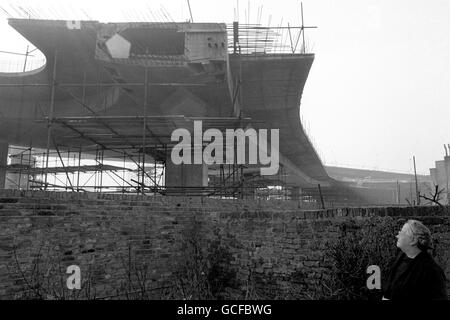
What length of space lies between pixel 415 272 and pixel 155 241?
4.93 m

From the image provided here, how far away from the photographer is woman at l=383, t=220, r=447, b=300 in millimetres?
2982

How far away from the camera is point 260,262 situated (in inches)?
257

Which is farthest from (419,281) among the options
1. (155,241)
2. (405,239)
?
(155,241)

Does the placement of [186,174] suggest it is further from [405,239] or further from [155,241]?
[405,239]

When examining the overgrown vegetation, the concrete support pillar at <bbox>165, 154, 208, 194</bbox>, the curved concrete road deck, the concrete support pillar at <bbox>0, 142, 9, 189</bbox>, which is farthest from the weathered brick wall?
the concrete support pillar at <bbox>0, 142, 9, 189</bbox>

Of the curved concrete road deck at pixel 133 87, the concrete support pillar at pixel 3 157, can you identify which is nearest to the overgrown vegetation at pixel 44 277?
the curved concrete road deck at pixel 133 87

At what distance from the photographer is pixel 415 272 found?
3072 mm

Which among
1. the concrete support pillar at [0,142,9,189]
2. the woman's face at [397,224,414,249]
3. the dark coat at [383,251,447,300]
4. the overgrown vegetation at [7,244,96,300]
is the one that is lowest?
the overgrown vegetation at [7,244,96,300]

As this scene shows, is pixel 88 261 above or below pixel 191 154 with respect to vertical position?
below

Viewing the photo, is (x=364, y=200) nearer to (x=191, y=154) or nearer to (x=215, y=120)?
(x=191, y=154)

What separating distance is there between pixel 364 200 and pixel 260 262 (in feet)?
161

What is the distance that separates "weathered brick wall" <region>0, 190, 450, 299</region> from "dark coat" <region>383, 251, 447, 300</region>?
2157 mm

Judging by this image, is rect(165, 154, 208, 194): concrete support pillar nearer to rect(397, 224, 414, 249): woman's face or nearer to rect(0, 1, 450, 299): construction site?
rect(0, 1, 450, 299): construction site

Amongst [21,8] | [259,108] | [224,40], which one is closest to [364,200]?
[259,108]
